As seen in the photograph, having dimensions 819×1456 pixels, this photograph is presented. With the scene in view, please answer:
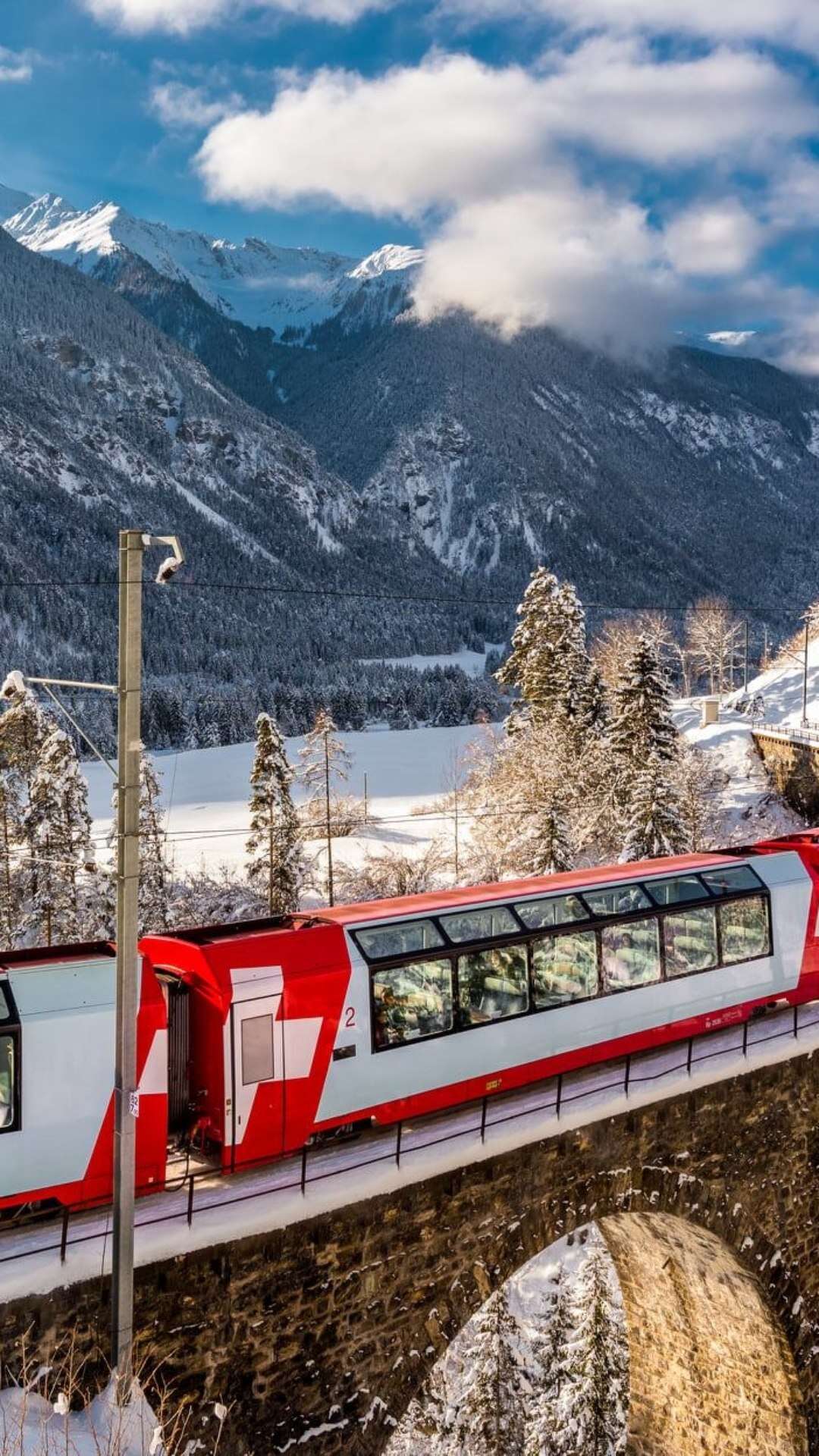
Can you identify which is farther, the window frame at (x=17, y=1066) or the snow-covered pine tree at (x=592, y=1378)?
the snow-covered pine tree at (x=592, y=1378)

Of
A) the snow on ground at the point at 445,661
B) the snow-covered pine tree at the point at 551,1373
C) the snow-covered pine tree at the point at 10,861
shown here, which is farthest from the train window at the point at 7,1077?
the snow on ground at the point at 445,661

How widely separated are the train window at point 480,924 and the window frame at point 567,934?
62mm

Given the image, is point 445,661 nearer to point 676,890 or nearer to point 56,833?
point 56,833

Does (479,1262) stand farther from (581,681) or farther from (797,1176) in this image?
(581,681)

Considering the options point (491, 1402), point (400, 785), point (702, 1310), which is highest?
point (400, 785)

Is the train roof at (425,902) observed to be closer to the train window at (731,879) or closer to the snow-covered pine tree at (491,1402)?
the train window at (731,879)

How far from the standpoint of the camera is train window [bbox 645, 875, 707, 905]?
55.9 ft

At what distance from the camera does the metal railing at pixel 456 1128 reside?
36.5ft

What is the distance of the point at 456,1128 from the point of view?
1396cm

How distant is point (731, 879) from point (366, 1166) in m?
8.61

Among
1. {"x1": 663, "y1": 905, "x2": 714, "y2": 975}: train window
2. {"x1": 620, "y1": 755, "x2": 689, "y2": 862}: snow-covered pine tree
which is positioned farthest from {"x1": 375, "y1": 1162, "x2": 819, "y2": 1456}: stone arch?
{"x1": 620, "y1": 755, "x2": 689, "y2": 862}: snow-covered pine tree

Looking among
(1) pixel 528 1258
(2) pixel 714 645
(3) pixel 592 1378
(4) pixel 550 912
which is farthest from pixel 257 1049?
(2) pixel 714 645

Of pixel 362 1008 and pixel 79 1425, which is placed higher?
pixel 362 1008

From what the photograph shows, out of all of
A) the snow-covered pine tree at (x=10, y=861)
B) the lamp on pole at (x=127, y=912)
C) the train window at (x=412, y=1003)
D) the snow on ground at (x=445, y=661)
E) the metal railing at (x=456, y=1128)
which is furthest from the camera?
the snow on ground at (x=445, y=661)
